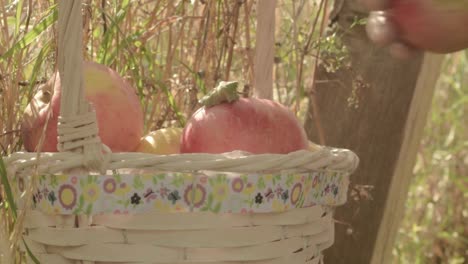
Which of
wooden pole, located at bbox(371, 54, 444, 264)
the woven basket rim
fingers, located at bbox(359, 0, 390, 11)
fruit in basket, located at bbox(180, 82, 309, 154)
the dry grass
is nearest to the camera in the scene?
fingers, located at bbox(359, 0, 390, 11)

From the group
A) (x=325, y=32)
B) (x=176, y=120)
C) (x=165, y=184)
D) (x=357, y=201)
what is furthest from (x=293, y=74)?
(x=165, y=184)

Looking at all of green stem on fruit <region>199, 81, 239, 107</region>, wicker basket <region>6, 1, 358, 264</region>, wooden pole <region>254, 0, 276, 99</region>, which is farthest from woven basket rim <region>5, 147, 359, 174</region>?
wooden pole <region>254, 0, 276, 99</region>

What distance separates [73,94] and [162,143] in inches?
7.7

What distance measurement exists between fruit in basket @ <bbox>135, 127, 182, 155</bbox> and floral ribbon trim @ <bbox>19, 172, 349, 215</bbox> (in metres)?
0.16

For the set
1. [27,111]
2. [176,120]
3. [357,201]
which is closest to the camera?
[27,111]

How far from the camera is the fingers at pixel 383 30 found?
1.86 ft

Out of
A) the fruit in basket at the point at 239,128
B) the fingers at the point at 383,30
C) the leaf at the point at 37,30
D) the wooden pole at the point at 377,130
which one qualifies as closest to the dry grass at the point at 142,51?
the leaf at the point at 37,30

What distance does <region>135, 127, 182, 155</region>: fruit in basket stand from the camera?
991 millimetres

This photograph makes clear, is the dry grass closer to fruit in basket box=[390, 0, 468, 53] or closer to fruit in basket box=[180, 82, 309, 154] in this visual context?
fruit in basket box=[180, 82, 309, 154]

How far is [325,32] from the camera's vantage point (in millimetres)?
1557

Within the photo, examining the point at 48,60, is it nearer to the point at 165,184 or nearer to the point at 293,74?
the point at 165,184

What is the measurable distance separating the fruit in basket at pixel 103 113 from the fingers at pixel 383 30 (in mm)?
441

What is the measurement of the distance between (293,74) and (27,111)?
95 cm

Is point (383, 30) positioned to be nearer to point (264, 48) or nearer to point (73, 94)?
point (73, 94)
